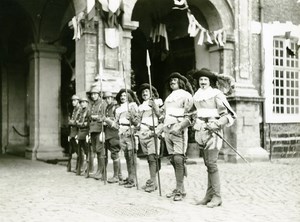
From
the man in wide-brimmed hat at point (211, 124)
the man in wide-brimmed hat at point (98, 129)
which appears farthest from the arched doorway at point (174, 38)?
the man in wide-brimmed hat at point (211, 124)

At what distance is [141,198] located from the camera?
24.0 ft

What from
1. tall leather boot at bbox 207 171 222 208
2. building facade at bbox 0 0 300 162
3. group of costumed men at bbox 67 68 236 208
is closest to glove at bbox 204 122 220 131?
group of costumed men at bbox 67 68 236 208

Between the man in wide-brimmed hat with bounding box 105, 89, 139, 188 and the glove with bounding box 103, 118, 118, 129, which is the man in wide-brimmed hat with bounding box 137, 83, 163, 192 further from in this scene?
the glove with bounding box 103, 118, 118, 129

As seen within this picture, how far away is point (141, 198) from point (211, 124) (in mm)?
1542

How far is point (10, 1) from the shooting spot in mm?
15305

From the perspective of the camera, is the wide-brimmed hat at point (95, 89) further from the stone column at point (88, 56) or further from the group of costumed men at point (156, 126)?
the stone column at point (88, 56)

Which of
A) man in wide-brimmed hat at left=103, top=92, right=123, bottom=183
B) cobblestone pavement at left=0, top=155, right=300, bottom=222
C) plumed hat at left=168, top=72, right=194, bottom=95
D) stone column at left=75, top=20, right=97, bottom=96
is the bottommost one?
cobblestone pavement at left=0, top=155, right=300, bottom=222

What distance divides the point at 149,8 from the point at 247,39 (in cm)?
355

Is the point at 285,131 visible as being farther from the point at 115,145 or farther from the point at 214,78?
the point at 214,78

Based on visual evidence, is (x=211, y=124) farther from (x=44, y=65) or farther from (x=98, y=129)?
(x=44, y=65)

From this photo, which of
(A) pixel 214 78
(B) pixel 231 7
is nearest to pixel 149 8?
(B) pixel 231 7

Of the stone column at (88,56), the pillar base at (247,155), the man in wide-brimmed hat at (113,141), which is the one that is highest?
the stone column at (88,56)

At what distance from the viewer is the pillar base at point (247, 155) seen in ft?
44.1

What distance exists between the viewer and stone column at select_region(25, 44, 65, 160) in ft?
49.1
